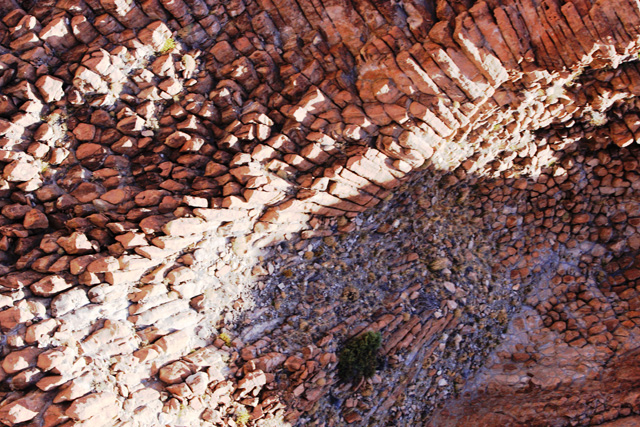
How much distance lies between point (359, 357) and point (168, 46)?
515 cm

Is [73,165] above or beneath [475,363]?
above

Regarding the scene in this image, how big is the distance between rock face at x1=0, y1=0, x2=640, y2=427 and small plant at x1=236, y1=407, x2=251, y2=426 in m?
0.05

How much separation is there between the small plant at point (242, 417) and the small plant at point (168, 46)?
15.9 ft

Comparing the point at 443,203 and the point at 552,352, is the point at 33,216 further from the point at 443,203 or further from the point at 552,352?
the point at 552,352

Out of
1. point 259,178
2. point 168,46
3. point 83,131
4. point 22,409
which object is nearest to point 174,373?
point 22,409

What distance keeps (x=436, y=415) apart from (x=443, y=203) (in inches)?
140

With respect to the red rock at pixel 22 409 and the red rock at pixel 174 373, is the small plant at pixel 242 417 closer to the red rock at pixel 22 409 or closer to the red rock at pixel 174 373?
the red rock at pixel 174 373

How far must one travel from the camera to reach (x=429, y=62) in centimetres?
630

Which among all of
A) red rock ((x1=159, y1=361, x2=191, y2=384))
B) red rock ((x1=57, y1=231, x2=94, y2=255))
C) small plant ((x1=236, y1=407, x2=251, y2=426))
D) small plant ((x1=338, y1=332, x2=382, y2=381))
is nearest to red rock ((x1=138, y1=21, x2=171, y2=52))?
red rock ((x1=57, y1=231, x2=94, y2=255))

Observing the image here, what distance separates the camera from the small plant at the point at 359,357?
280 inches

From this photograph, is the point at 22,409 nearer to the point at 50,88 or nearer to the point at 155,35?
the point at 50,88

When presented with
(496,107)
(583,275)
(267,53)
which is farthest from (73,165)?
(583,275)

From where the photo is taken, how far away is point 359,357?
7191mm

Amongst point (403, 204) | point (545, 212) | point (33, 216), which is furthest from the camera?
point (545, 212)
